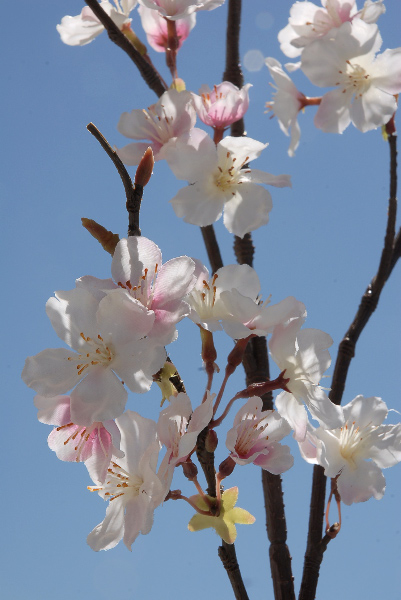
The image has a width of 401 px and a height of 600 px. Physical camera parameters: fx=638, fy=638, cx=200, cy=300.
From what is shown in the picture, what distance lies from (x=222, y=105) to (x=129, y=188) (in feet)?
1.21

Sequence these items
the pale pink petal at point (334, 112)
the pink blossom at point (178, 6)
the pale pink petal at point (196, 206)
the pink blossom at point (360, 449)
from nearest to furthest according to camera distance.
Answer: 1. the pink blossom at point (360, 449)
2. the pale pink petal at point (196, 206)
3. the pink blossom at point (178, 6)
4. the pale pink petal at point (334, 112)

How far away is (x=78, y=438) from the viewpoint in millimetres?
646

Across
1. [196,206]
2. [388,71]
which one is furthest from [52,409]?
[388,71]

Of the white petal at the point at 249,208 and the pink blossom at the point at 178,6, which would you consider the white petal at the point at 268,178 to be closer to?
the white petal at the point at 249,208

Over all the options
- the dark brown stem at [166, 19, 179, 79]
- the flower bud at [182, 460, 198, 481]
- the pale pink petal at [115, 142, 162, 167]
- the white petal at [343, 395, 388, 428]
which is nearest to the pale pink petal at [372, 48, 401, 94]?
the dark brown stem at [166, 19, 179, 79]

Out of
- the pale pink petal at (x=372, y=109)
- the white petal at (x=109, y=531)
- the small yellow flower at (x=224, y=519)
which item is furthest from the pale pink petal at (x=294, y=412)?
the pale pink petal at (x=372, y=109)

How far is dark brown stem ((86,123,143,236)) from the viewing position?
620 mm

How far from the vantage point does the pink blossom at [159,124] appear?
0.90m

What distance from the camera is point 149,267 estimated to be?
611mm

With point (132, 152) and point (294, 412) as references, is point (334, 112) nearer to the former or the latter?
point (132, 152)

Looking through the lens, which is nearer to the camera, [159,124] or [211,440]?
[211,440]

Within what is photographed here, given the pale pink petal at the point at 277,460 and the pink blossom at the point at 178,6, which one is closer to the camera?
the pale pink petal at the point at 277,460

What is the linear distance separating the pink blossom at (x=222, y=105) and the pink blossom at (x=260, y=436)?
0.46 metres

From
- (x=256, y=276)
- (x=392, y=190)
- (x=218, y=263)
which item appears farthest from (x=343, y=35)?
(x=256, y=276)
